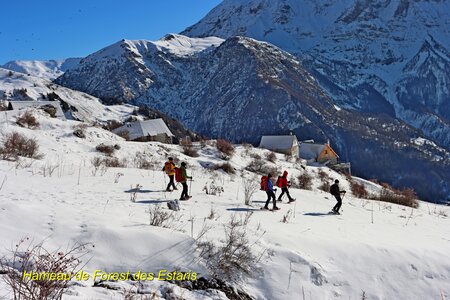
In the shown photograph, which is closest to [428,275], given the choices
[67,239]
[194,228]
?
[194,228]

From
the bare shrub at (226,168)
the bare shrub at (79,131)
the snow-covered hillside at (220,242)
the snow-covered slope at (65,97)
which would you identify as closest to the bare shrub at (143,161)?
the bare shrub at (79,131)

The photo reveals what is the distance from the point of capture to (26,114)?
25.3m

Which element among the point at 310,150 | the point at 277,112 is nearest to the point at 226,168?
the point at 310,150

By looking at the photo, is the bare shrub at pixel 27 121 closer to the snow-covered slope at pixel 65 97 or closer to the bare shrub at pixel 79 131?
the bare shrub at pixel 79 131

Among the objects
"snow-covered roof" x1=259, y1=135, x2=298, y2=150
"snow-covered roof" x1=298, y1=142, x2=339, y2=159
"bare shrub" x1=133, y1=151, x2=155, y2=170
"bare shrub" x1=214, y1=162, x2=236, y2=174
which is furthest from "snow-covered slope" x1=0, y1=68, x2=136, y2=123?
"bare shrub" x1=214, y1=162, x2=236, y2=174

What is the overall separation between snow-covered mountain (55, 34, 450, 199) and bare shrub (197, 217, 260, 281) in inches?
5189

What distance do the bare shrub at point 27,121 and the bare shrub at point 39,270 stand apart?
2033 centimetres

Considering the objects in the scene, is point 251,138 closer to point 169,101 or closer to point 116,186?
point 169,101

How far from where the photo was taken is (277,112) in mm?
145500

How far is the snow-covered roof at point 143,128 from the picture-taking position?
57537 millimetres

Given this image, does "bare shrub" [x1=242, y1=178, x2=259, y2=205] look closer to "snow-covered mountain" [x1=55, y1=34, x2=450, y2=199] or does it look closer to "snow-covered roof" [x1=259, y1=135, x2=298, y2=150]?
"snow-covered roof" [x1=259, y1=135, x2=298, y2=150]

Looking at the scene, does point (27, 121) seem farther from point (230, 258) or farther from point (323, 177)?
point (323, 177)

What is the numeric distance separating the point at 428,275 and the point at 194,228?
4.49 metres

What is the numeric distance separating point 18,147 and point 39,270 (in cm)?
1441
